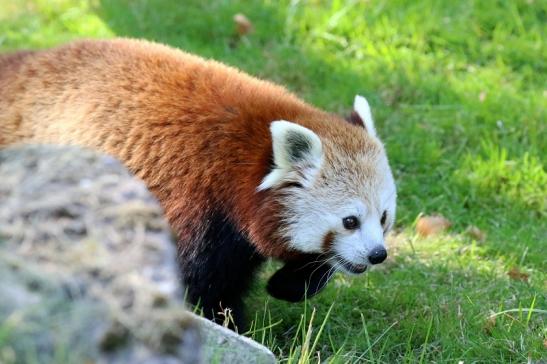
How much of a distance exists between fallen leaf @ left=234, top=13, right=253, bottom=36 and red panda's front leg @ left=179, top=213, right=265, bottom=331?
3152 millimetres

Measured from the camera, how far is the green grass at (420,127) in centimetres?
381

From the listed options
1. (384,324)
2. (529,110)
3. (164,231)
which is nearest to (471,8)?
(529,110)

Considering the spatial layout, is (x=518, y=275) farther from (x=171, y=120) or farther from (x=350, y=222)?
(x=171, y=120)

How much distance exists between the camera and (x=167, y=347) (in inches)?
70.1

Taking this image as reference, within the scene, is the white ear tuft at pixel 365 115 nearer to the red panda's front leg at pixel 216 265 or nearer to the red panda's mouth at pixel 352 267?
the red panda's mouth at pixel 352 267

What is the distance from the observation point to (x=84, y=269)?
1853mm

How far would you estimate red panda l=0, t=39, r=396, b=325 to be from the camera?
11.9ft

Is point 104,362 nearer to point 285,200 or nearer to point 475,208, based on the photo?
point 285,200

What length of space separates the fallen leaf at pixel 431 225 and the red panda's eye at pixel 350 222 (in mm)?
1375

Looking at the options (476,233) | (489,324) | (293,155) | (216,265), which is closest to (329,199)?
(293,155)

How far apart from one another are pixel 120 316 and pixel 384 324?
2.37 m

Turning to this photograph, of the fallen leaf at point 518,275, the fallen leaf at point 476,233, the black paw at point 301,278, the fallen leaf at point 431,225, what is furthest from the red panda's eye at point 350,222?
the fallen leaf at point 476,233

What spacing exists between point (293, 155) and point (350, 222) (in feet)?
1.26

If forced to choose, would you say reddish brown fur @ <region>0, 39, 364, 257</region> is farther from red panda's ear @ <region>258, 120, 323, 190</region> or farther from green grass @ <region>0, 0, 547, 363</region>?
green grass @ <region>0, 0, 547, 363</region>
